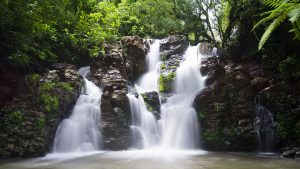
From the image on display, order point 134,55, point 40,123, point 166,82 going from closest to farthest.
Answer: point 40,123 → point 166,82 → point 134,55

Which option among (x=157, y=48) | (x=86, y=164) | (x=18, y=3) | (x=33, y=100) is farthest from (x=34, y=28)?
(x=157, y=48)

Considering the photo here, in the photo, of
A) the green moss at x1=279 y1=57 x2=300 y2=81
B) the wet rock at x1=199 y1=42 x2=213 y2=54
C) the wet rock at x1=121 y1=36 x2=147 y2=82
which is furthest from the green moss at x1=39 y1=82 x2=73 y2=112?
the green moss at x1=279 y1=57 x2=300 y2=81

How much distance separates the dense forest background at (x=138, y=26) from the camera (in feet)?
29.2

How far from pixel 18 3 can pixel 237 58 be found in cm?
1040

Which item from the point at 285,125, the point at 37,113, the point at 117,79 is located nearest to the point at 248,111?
the point at 285,125

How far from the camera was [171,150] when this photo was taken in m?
10.5

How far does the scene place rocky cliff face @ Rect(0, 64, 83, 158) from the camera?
333 inches

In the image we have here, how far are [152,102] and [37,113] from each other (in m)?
4.81

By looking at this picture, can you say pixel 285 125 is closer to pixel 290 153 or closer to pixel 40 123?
pixel 290 153

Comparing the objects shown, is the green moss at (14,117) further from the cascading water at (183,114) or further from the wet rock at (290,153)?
the wet rock at (290,153)

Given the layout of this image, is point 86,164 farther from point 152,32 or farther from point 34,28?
point 152,32

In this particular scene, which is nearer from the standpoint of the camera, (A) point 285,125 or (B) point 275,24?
(B) point 275,24

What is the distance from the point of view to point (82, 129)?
10.3m

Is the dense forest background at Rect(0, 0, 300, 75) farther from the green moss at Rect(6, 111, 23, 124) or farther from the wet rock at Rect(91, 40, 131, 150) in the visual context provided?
the green moss at Rect(6, 111, 23, 124)
